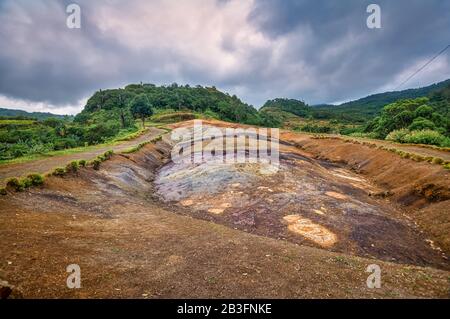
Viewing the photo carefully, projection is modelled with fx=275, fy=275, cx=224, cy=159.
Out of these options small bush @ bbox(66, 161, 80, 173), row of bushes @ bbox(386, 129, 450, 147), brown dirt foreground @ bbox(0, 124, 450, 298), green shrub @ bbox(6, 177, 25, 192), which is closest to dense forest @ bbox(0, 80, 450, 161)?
row of bushes @ bbox(386, 129, 450, 147)

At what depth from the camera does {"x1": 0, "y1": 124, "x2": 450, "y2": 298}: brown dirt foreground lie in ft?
18.2

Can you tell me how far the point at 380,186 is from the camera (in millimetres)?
20609

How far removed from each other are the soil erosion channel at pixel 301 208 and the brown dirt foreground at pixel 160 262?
238cm

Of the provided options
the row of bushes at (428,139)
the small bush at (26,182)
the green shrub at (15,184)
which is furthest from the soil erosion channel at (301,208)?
the row of bushes at (428,139)

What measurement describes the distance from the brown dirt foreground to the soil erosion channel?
7.80ft

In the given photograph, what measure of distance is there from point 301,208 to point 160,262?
8824mm

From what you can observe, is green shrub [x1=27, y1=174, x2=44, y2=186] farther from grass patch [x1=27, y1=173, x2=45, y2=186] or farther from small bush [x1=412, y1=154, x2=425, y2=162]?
small bush [x1=412, y1=154, x2=425, y2=162]

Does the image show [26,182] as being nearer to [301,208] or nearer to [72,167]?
[72,167]

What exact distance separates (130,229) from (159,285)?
4.00 metres

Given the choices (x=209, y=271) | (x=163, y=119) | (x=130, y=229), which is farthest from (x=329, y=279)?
(x=163, y=119)

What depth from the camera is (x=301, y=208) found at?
45.2 feet

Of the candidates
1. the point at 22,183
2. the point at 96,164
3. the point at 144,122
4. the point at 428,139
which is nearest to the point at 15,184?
the point at 22,183
